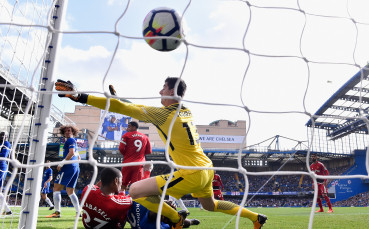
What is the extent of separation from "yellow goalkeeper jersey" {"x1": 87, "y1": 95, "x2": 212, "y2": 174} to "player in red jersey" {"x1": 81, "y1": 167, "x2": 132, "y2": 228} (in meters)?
0.59

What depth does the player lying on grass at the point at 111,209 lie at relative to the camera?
9.27ft

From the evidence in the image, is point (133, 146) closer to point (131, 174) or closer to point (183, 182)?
point (131, 174)

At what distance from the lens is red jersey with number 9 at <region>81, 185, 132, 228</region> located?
282 cm

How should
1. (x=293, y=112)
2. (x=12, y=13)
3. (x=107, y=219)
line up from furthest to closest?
(x=12, y=13)
(x=107, y=219)
(x=293, y=112)

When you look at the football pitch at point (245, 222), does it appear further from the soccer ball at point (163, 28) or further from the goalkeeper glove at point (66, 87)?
the soccer ball at point (163, 28)

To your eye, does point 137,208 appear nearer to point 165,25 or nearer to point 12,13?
point 165,25

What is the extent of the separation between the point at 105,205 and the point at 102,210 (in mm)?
58

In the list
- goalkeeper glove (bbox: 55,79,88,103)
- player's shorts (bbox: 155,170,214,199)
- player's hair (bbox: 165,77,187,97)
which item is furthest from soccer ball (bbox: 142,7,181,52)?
player's shorts (bbox: 155,170,214,199)

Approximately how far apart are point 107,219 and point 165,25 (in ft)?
6.45

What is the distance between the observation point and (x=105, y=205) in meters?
2.81

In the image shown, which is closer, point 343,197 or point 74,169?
point 74,169

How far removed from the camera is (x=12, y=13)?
3518 millimetres

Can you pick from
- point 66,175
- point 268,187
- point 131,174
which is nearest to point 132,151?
point 131,174

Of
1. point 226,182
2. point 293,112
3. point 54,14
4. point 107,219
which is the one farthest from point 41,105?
point 226,182
